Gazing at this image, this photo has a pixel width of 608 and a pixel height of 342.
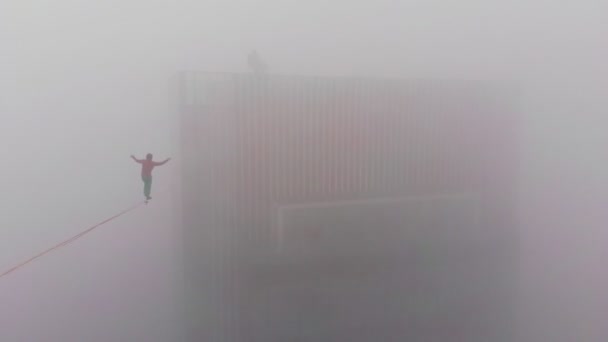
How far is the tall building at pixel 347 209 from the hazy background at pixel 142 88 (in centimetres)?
4

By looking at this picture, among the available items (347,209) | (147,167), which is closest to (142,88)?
(147,167)

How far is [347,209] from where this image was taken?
77cm

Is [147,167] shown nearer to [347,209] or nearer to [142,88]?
[142,88]

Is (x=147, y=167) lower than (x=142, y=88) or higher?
lower

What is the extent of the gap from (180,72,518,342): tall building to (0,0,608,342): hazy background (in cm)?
4

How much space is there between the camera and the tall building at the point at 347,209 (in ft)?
2.38

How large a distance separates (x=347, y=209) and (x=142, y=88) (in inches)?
17.8

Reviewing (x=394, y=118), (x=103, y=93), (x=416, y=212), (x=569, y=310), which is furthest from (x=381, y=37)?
(x=569, y=310)

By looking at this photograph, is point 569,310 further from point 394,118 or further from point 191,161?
point 191,161

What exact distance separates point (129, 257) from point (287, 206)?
1.02ft

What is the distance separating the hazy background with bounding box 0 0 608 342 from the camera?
68 centimetres

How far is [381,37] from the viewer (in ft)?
2.54

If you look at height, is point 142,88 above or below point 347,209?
above

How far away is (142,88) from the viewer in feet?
2.30
